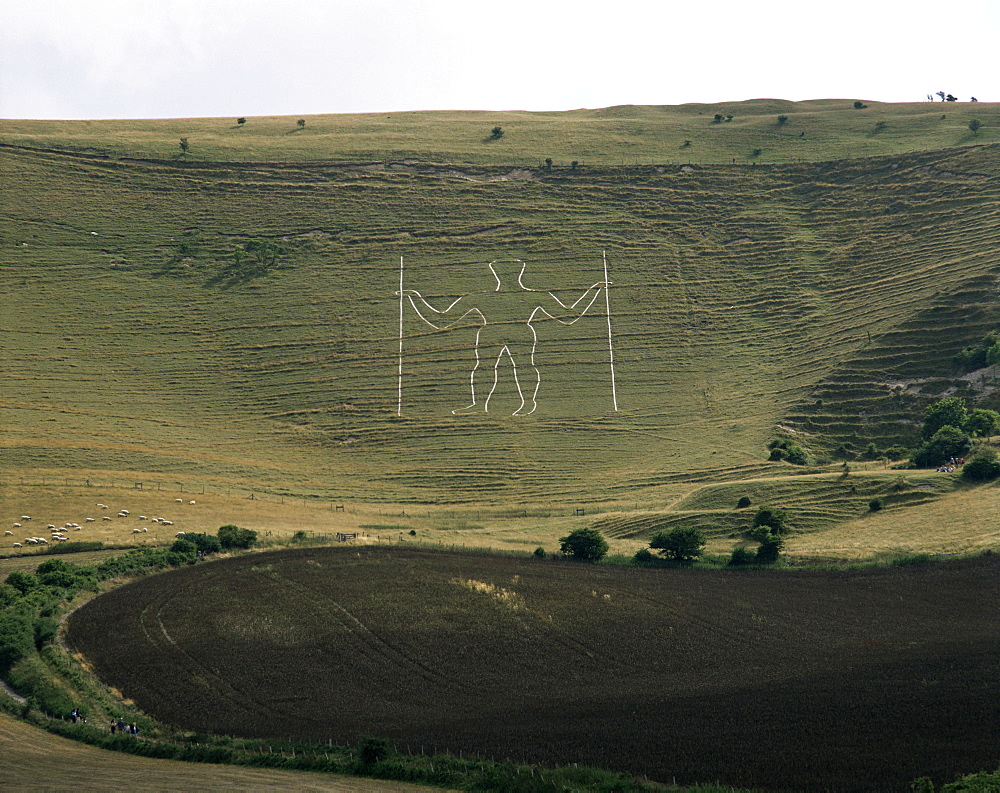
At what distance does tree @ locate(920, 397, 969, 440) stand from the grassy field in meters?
66.4

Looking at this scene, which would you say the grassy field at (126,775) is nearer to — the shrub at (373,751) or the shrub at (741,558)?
the shrub at (373,751)

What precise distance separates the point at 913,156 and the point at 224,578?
11643 centimetres

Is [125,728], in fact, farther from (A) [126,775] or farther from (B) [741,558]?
(B) [741,558]

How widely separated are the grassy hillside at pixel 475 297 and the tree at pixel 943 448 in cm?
1116

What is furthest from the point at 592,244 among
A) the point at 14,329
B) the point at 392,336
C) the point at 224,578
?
the point at 224,578

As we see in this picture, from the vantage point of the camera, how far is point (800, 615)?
47.1 m

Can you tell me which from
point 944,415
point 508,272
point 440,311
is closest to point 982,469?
point 944,415

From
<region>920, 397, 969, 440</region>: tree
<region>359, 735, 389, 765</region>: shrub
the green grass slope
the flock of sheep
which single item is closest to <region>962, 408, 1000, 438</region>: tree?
<region>920, 397, 969, 440</region>: tree

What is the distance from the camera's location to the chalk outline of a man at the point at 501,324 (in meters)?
101

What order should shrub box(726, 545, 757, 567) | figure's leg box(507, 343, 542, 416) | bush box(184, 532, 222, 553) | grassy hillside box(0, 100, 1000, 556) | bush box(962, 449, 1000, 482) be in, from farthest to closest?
figure's leg box(507, 343, 542, 416) < grassy hillside box(0, 100, 1000, 556) < bush box(962, 449, 1000, 482) < bush box(184, 532, 222, 553) < shrub box(726, 545, 757, 567)

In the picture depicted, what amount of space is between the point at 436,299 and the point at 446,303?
1.59m

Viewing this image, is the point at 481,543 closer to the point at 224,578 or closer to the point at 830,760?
the point at 224,578

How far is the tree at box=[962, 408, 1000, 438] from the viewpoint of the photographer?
75.8 metres

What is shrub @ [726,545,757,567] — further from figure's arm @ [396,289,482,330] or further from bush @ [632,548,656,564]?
figure's arm @ [396,289,482,330]
